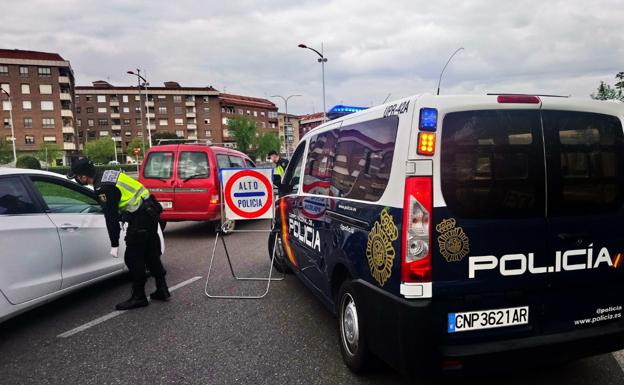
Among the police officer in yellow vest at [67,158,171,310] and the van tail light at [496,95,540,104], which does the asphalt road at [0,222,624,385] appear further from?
the van tail light at [496,95,540,104]

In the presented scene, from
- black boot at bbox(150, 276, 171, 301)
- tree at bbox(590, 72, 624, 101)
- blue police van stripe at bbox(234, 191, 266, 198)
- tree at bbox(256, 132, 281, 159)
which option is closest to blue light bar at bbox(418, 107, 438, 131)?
blue police van stripe at bbox(234, 191, 266, 198)

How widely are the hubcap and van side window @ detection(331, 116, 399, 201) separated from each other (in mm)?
794

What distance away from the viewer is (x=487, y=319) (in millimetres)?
2410

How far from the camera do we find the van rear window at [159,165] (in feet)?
28.9

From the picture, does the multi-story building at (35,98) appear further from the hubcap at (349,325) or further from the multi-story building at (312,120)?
the hubcap at (349,325)

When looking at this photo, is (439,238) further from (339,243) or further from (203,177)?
(203,177)

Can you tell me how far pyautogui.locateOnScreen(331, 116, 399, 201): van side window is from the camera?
2615 millimetres

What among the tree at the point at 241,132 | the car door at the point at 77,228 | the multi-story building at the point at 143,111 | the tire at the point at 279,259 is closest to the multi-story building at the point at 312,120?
the tree at the point at 241,132

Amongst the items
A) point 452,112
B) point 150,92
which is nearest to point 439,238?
point 452,112

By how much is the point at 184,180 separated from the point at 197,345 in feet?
18.1

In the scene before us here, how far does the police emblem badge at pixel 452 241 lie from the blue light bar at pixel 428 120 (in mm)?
527

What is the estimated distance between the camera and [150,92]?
89500 mm

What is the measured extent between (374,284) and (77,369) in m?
2.41

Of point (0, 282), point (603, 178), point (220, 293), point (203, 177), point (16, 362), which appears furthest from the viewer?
point (203, 177)
